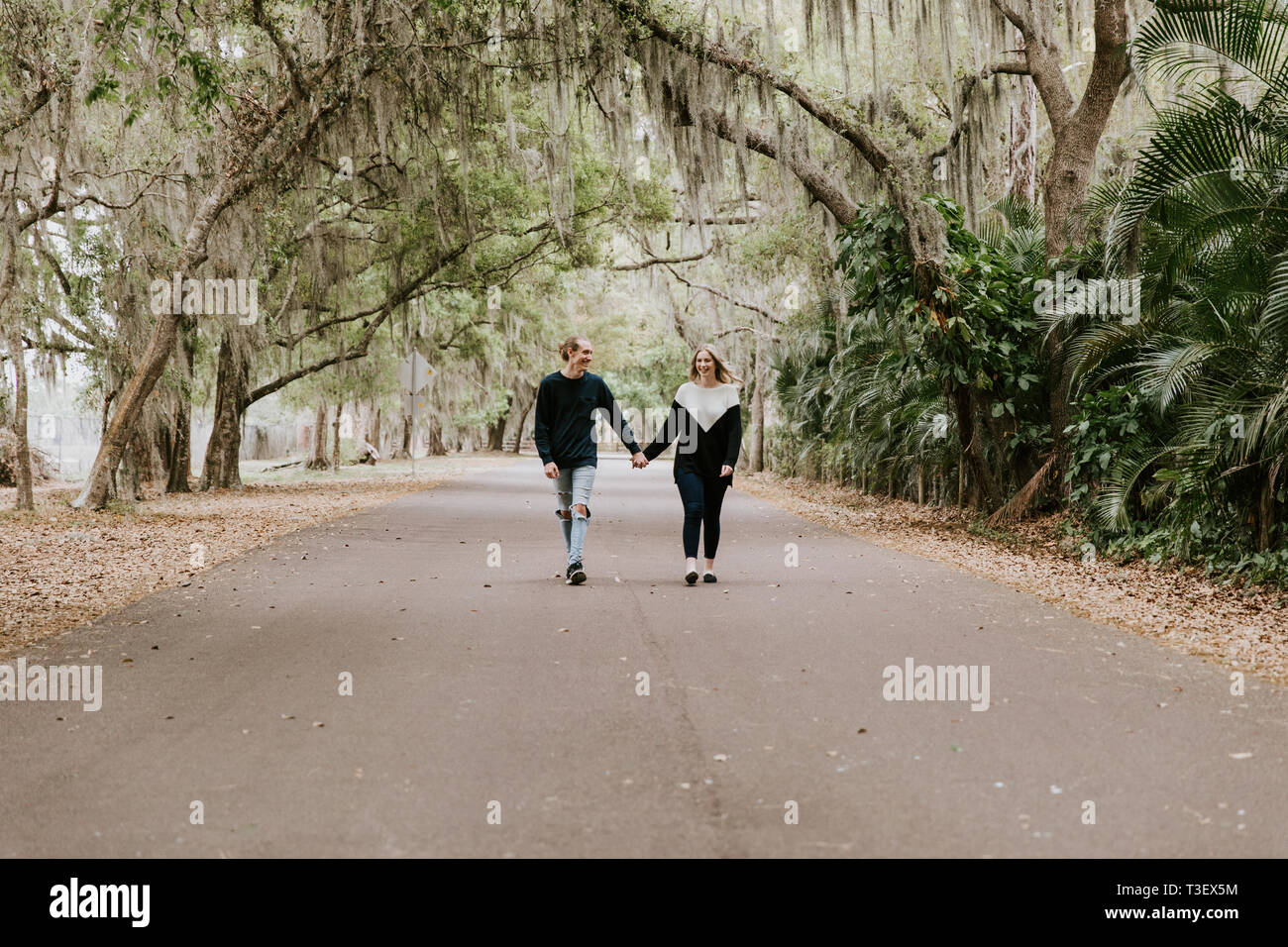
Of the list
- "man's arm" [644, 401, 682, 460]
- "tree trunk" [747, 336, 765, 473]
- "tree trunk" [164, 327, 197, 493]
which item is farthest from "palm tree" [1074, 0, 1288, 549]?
"tree trunk" [747, 336, 765, 473]

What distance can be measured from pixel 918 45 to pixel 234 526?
38.5 feet

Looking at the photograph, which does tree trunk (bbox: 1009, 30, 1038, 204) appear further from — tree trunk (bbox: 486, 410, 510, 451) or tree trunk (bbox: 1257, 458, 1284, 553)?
tree trunk (bbox: 486, 410, 510, 451)

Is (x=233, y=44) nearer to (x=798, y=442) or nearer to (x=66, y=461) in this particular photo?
(x=798, y=442)

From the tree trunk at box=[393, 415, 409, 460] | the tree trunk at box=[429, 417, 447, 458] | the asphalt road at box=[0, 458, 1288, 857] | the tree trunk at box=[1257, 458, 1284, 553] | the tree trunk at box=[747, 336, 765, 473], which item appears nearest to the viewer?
the asphalt road at box=[0, 458, 1288, 857]

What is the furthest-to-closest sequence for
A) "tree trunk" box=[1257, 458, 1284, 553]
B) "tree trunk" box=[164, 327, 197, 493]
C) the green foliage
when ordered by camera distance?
1. "tree trunk" box=[164, 327, 197, 493]
2. the green foliage
3. "tree trunk" box=[1257, 458, 1284, 553]

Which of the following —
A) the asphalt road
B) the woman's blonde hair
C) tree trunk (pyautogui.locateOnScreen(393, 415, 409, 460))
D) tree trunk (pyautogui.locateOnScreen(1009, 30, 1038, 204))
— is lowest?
the asphalt road

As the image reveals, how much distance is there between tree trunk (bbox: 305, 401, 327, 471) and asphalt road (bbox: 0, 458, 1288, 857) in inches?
1042

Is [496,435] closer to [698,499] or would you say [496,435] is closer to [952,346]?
[952,346]

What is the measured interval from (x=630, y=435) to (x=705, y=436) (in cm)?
64

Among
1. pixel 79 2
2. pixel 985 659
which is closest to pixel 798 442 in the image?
pixel 79 2

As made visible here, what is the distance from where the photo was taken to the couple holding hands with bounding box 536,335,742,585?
29.5 ft

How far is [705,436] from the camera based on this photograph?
909 cm

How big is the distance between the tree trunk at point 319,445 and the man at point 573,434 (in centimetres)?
2586

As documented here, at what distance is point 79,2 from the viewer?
12.4 m
